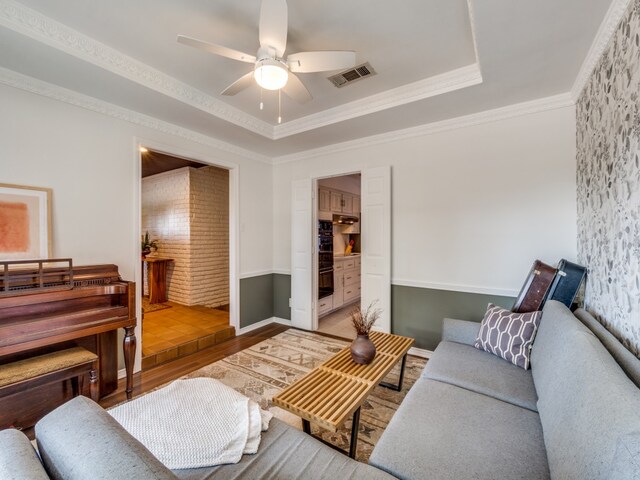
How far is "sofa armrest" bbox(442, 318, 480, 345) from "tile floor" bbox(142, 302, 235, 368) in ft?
8.67

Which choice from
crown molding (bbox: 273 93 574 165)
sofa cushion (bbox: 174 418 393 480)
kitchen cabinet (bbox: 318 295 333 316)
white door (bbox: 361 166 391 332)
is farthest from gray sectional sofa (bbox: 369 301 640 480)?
kitchen cabinet (bbox: 318 295 333 316)

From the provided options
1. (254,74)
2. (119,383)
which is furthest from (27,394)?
(254,74)

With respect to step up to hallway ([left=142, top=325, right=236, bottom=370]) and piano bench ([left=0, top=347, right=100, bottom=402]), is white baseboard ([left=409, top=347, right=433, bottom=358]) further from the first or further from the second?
piano bench ([left=0, top=347, right=100, bottom=402])

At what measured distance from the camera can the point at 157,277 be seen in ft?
16.8

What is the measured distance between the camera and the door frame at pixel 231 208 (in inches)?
112

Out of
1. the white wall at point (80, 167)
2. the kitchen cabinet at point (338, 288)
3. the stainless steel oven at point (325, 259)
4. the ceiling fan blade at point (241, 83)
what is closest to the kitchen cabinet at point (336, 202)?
the stainless steel oven at point (325, 259)

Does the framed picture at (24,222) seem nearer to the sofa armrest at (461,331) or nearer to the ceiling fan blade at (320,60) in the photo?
the ceiling fan blade at (320,60)

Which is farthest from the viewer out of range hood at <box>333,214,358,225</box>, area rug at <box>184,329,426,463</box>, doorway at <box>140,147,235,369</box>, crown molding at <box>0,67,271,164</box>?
range hood at <box>333,214,358,225</box>

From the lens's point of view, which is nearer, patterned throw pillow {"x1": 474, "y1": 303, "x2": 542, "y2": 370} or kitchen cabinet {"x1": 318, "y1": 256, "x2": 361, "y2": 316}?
patterned throw pillow {"x1": 474, "y1": 303, "x2": 542, "y2": 370}

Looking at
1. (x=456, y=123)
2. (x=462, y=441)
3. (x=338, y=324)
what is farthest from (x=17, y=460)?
(x=338, y=324)

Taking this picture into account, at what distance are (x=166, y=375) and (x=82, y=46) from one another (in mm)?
2764

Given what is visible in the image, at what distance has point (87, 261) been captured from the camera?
251 centimetres

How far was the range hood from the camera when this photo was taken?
5.78 meters

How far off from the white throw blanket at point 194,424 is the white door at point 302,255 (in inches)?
101
